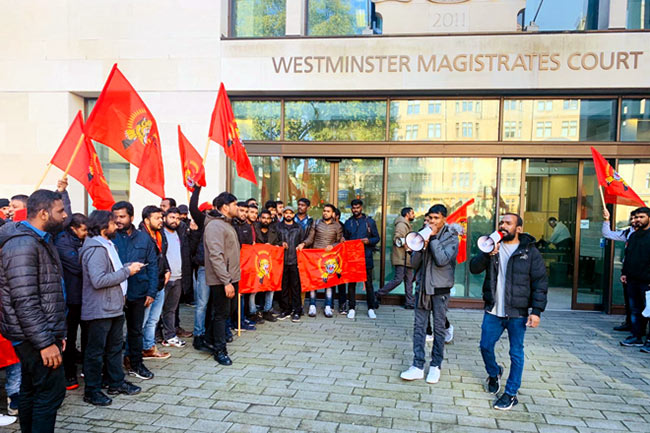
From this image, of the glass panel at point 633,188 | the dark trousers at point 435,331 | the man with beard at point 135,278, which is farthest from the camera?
the glass panel at point 633,188

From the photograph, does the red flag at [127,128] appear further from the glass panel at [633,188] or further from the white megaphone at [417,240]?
the glass panel at [633,188]

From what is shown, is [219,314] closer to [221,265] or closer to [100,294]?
[221,265]

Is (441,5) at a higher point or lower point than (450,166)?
higher

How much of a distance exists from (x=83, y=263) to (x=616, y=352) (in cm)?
758

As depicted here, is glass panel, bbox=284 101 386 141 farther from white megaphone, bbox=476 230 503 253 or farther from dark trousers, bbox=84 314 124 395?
dark trousers, bbox=84 314 124 395

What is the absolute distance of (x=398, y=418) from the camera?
435 cm

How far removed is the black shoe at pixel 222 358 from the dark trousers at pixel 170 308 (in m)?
A: 1.16

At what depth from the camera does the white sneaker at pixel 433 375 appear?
5.22 m

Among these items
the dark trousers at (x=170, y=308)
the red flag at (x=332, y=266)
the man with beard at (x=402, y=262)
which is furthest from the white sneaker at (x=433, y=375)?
the dark trousers at (x=170, y=308)

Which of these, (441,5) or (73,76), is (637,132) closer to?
(441,5)

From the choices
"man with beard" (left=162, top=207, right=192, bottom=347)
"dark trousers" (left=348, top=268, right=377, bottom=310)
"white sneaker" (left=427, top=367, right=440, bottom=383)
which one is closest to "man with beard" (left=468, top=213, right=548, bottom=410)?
"white sneaker" (left=427, top=367, right=440, bottom=383)

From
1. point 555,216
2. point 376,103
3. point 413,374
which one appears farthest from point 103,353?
point 555,216

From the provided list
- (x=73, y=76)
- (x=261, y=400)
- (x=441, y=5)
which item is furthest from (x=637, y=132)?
(x=73, y=76)

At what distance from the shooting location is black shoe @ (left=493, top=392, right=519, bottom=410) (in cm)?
457
